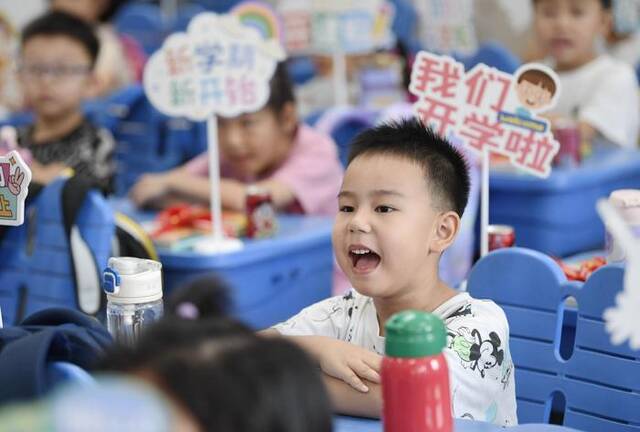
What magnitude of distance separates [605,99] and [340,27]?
1041 mm

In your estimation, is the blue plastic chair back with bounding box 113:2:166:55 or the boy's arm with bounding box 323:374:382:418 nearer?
the boy's arm with bounding box 323:374:382:418

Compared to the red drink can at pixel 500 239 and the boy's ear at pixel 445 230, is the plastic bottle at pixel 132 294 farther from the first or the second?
the red drink can at pixel 500 239

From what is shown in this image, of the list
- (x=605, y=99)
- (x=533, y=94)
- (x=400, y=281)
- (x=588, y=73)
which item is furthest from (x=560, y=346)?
(x=588, y=73)

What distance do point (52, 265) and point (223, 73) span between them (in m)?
0.67

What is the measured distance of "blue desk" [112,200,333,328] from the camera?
2.84 m

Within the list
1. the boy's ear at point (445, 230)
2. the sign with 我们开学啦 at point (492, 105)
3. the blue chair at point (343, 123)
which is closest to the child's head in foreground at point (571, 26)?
the blue chair at point (343, 123)

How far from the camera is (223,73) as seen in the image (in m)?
2.84

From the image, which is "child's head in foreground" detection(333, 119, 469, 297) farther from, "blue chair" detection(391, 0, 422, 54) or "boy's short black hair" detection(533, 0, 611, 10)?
"blue chair" detection(391, 0, 422, 54)

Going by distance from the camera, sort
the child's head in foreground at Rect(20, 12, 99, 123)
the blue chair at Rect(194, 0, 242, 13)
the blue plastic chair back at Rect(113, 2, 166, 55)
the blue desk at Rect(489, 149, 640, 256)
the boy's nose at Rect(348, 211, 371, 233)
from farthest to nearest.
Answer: the blue chair at Rect(194, 0, 242, 13)
the blue plastic chair back at Rect(113, 2, 166, 55)
the child's head in foreground at Rect(20, 12, 99, 123)
the blue desk at Rect(489, 149, 640, 256)
the boy's nose at Rect(348, 211, 371, 233)

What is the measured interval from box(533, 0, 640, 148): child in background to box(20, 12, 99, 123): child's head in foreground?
1687 millimetres

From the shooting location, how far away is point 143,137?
4398mm

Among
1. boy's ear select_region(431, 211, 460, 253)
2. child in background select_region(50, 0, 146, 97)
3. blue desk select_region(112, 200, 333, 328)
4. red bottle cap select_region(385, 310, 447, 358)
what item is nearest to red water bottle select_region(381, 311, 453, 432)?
red bottle cap select_region(385, 310, 447, 358)

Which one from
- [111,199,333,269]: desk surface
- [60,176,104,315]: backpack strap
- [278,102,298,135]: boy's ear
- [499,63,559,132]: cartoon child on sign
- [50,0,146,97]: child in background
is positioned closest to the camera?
[499,63,559,132]: cartoon child on sign

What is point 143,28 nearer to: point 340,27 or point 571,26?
point 340,27
